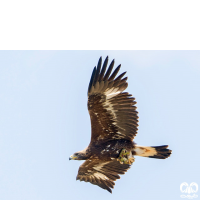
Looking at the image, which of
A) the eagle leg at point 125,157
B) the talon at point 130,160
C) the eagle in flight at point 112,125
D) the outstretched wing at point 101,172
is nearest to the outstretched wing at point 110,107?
the eagle in flight at point 112,125

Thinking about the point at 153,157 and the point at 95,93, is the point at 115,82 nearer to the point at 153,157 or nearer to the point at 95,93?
the point at 95,93

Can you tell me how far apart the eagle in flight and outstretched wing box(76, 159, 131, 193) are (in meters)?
0.04

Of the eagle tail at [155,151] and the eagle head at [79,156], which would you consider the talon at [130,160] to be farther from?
the eagle head at [79,156]

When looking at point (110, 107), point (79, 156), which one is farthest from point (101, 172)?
point (110, 107)

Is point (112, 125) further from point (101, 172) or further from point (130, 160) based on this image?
point (101, 172)

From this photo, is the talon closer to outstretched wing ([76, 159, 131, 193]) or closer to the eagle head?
outstretched wing ([76, 159, 131, 193])

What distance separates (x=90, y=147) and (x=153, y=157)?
83.2 inches

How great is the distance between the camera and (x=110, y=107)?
11.3m

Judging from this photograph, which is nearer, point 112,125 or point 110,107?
point 110,107

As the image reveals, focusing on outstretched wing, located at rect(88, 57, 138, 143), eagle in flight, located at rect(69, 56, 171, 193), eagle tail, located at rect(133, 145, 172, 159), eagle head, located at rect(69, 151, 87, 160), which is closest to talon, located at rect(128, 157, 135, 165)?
eagle in flight, located at rect(69, 56, 171, 193)

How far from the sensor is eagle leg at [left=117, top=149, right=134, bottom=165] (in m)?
11.5

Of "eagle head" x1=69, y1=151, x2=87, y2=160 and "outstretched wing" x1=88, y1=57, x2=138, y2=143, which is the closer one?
"outstretched wing" x1=88, y1=57, x2=138, y2=143

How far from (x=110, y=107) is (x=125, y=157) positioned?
5.66 ft

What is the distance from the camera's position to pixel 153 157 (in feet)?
38.7
